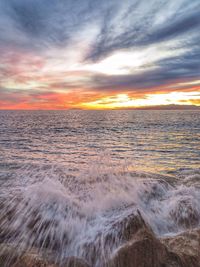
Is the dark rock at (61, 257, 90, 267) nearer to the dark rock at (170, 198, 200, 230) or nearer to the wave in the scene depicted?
the wave

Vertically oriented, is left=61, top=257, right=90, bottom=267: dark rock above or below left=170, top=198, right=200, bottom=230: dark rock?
above

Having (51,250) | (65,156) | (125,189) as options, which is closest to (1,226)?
(51,250)

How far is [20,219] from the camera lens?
212 inches

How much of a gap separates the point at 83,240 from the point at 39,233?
1066 millimetres

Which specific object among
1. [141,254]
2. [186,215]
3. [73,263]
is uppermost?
[141,254]

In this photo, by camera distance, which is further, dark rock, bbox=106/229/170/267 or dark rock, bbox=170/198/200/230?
dark rock, bbox=170/198/200/230

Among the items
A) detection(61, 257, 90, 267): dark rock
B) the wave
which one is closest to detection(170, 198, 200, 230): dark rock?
the wave

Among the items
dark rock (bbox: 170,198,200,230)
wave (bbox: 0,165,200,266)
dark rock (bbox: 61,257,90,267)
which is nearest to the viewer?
dark rock (bbox: 61,257,90,267)

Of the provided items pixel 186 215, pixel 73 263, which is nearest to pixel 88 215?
pixel 73 263

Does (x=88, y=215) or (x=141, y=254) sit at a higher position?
(x=141, y=254)

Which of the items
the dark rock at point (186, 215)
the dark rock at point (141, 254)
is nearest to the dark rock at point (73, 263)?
the dark rock at point (141, 254)

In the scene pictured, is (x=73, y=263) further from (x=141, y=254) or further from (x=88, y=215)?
(x=88, y=215)

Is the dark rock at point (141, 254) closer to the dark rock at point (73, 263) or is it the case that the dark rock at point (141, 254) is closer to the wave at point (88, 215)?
the wave at point (88, 215)

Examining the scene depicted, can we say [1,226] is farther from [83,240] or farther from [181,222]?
[181,222]
